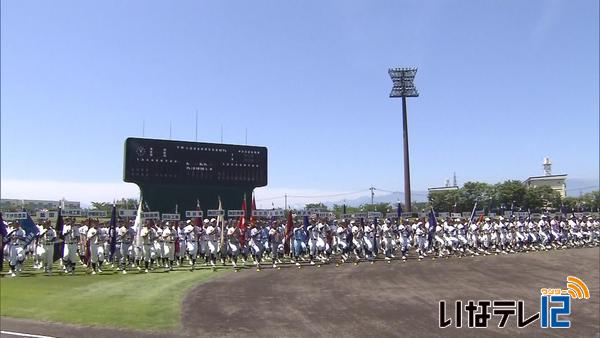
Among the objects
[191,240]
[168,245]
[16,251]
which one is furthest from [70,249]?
[191,240]

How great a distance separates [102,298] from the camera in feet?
49.6

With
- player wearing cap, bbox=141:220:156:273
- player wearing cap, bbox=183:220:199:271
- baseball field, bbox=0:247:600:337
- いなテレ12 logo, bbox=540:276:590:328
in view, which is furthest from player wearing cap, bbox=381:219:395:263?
player wearing cap, bbox=141:220:156:273

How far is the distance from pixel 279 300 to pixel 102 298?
18.5 feet

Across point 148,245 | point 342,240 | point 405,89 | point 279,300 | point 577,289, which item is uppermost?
point 405,89

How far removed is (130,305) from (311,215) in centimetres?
1548

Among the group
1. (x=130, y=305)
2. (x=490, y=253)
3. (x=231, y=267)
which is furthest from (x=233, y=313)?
(x=490, y=253)

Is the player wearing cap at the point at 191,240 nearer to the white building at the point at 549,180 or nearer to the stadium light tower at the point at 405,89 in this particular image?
the stadium light tower at the point at 405,89

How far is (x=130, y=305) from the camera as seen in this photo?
553 inches

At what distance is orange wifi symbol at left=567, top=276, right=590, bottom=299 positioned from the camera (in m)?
16.0

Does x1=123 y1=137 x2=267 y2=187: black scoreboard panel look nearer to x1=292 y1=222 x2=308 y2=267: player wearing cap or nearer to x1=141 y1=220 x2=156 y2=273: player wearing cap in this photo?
x1=141 y1=220 x2=156 y2=273: player wearing cap

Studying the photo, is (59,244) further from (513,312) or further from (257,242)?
(513,312)

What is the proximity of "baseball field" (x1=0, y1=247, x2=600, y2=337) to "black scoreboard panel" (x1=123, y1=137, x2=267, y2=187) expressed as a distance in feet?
56.8

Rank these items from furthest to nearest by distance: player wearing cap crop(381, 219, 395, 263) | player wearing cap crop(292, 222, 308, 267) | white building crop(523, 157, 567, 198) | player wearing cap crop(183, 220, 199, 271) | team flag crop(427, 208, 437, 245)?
white building crop(523, 157, 567, 198)
team flag crop(427, 208, 437, 245)
player wearing cap crop(381, 219, 395, 263)
player wearing cap crop(292, 222, 308, 267)
player wearing cap crop(183, 220, 199, 271)

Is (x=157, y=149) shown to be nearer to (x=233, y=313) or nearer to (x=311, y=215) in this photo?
(x=311, y=215)
